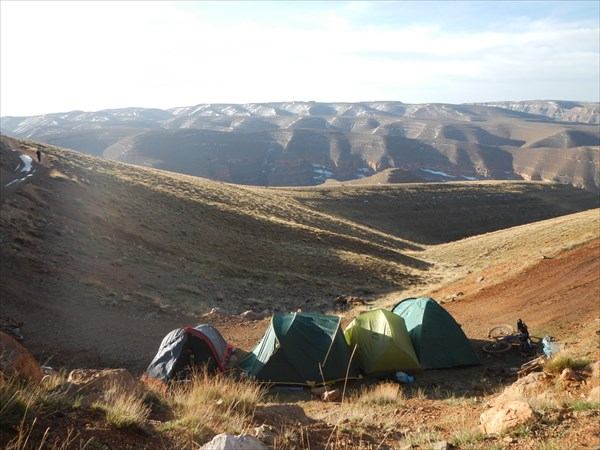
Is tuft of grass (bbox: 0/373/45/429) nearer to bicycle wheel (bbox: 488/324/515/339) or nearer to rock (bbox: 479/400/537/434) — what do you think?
rock (bbox: 479/400/537/434)

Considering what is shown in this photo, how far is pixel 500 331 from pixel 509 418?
8.84 m

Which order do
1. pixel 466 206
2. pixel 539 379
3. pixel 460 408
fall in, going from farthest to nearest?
pixel 466 206
pixel 539 379
pixel 460 408

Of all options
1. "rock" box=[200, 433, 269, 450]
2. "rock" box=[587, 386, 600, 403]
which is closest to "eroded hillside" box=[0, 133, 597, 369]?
"rock" box=[200, 433, 269, 450]

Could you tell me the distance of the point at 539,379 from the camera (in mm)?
9734

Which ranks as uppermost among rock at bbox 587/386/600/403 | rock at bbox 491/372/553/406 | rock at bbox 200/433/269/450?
rock at bbox 200/433/269/450

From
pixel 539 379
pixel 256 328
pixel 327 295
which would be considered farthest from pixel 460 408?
pixel 327 295

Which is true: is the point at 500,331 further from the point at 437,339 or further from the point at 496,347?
the point at 437,339

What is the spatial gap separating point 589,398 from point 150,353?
11195 mm

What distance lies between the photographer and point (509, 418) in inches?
254

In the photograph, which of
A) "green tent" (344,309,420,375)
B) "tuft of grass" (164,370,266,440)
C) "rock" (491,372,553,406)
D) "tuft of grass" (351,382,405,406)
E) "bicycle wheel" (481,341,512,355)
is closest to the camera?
"tuft of grass" (164,370,266,440)

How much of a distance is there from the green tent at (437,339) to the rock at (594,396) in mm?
5240

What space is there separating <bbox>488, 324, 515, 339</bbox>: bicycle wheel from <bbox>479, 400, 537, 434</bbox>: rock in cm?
804

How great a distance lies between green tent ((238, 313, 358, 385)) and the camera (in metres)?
12.0

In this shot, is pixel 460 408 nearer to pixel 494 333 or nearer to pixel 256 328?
pixel 494 333
